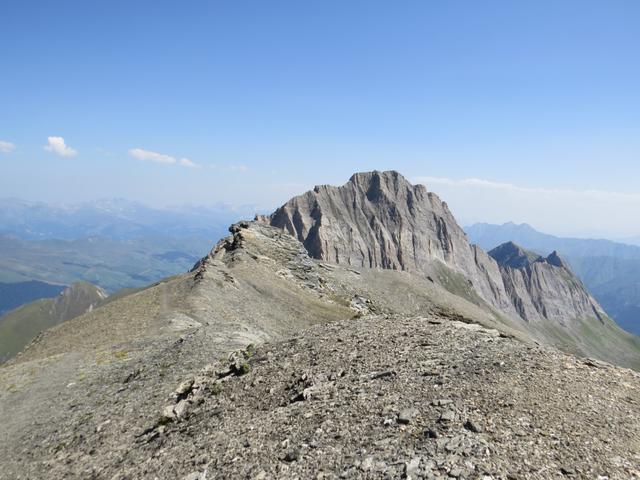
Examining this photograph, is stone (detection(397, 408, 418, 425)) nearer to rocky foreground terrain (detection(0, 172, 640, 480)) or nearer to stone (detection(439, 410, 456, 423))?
rocky foreground terrain (detection(0, 172, 640, 480))

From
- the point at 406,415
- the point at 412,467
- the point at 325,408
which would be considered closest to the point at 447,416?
the point at 406,415

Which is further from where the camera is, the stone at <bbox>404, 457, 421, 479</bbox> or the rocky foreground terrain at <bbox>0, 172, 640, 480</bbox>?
the rocky foreground terrain at <bbox>0, 172, 640, 480</bbox>

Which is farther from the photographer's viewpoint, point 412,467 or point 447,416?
point 447,416

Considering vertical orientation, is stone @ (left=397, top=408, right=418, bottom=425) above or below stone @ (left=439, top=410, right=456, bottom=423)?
below

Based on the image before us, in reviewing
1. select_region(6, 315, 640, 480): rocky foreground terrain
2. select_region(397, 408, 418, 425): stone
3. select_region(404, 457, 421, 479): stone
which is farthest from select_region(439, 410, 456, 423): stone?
select_region(404, 457, 421, 479): stone

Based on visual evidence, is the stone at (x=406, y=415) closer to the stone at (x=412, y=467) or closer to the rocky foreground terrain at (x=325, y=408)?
the rocky foreground terrain at (x=325, y=408)

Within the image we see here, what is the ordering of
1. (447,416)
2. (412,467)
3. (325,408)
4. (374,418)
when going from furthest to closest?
(325,408), (374,418), (447,416), (412,467)

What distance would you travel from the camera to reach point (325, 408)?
18.6m

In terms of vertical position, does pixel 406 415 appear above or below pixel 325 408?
above

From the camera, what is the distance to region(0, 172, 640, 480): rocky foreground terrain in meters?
14.4

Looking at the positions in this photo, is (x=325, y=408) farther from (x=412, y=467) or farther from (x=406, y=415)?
(x=412, y=467)

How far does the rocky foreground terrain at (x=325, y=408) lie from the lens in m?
14.4

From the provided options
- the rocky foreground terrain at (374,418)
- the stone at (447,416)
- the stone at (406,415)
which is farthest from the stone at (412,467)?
the stone at (447,416)

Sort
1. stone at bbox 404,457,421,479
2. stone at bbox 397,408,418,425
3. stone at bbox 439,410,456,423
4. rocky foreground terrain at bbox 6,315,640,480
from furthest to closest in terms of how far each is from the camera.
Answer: stone at bbox 397,408,418,425 < stone at bbox 439,410,456,423 < rocky foreground terrain at bbox 6,315,640,480 < stone at bbox 404,457,421,479
